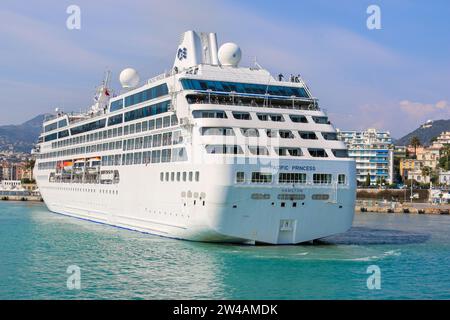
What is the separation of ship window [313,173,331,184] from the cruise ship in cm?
5

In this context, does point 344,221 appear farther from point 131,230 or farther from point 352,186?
point 131,230

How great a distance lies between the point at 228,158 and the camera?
92.0 feet

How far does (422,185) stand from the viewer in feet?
380

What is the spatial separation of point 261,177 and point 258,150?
1.47 meters

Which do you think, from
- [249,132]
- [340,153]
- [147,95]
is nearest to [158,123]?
[147,95]

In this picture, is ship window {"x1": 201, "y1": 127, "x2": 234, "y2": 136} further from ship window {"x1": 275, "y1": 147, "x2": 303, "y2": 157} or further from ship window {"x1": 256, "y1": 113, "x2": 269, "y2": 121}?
ship window {"x1": 275, "y1": 147, "x2": 303, "y2": 157}

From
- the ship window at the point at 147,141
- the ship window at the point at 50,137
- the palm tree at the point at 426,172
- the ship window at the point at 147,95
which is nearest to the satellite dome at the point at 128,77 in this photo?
the ship window at the point at 147,95

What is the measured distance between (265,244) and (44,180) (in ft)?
122

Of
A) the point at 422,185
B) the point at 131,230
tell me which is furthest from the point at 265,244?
the point at 422,185

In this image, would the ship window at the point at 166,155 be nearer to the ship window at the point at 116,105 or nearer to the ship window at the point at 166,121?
the ship window at the point at 166,121

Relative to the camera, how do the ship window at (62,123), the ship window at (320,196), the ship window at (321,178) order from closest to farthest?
the ship window at (320,196) < the ship window at (321,178) < the ship window at (62,123)

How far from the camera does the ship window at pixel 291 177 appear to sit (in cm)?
2866

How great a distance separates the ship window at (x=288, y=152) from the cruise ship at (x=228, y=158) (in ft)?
0.17

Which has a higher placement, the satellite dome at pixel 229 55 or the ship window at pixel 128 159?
the satellite dome at pixel 229 55
